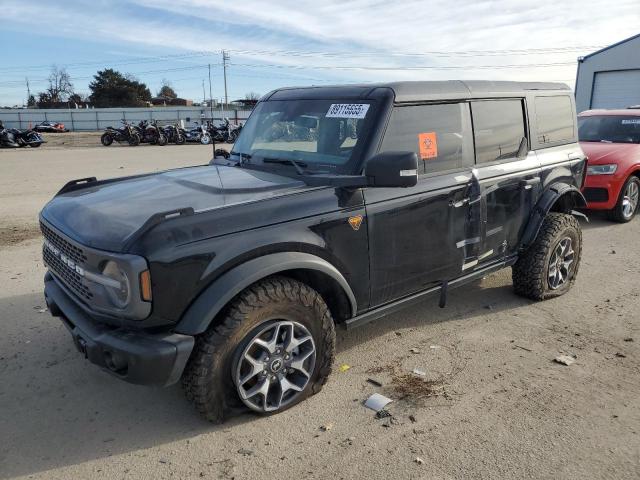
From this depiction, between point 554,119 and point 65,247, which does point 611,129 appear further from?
point 65,247

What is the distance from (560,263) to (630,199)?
4.40 meters

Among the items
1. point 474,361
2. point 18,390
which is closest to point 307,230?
point 474,361

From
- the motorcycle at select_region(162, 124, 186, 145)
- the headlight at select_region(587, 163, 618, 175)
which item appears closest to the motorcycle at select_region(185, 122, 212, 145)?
the motorcycle at select_region(162, 124, 186, 145)

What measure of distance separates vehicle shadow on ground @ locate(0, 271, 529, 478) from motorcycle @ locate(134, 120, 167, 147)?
86.7 feet

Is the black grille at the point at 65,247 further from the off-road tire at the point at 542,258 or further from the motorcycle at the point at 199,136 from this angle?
the motorcycle at the point at 199,136

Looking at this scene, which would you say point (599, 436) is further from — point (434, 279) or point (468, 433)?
point (434, 279)

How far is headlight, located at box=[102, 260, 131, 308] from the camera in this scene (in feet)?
8.48

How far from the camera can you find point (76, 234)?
2.93 meters

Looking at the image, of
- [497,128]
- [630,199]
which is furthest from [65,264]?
[630,199]

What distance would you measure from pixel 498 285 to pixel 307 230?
310 cm

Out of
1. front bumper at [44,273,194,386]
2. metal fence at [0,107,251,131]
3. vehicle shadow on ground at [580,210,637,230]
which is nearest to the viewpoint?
front bumper at [44,273,194,386]

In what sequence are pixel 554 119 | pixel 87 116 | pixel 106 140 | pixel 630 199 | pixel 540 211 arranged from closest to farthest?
pixel 540 211 < pixel 554 119 < pixel 630 199 < pixel 106 140 < pixel 87 116

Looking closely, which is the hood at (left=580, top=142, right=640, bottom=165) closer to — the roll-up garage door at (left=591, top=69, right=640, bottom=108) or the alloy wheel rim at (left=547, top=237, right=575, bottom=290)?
the alloy wheel rim at (left=547, top=237, right=575, bottom=290)

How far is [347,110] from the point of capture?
3604 mm
